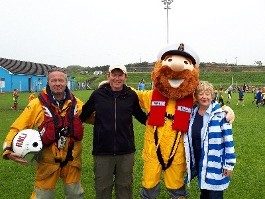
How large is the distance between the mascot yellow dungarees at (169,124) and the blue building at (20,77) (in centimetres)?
4579

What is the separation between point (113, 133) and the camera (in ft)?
15.5

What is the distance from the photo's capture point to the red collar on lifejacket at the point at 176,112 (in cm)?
468

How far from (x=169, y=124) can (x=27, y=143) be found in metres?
1.72

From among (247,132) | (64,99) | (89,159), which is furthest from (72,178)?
(247,132)

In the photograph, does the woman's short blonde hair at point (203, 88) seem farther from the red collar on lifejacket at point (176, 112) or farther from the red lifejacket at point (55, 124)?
the red lifejacket at point (55, 124)

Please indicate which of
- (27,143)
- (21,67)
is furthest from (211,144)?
(21,67)

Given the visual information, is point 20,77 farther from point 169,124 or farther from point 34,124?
point 169,124

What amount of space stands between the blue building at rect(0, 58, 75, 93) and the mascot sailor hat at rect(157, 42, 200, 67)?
45.6 m

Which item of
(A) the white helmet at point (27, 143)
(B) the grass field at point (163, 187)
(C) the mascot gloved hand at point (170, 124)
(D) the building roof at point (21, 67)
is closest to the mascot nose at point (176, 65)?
(C) the mascot gloved hand at point (170, 124)

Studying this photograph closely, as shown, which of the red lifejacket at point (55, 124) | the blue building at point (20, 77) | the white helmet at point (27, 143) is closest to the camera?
the white helmet at point (27, 143)

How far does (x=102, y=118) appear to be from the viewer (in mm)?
4762

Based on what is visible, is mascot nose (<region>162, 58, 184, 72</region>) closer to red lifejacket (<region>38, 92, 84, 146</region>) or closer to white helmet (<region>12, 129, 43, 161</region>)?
red lifejacket (<region>38, 92, 84, 146</region>)

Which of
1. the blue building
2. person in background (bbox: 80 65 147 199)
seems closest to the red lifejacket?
person in background (bbox: 80 65 147 199)

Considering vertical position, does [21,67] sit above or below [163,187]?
above
